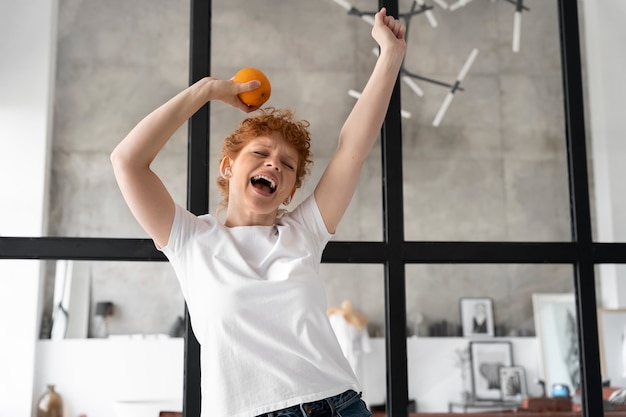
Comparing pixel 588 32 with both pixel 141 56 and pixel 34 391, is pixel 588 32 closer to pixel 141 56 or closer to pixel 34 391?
pixel 141 56

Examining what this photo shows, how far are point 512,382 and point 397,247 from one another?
12.1 feet

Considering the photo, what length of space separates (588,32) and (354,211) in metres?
1.30

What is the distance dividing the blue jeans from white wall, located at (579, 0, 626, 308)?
2.97ft

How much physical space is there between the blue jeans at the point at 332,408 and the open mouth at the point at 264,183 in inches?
15.0

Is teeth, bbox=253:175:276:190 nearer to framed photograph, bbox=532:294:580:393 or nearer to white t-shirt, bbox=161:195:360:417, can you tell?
white t-shirt, bbox=161:195:360:417

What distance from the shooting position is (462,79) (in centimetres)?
364

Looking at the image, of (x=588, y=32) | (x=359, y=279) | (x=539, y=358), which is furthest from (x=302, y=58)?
(x=539, y=358)

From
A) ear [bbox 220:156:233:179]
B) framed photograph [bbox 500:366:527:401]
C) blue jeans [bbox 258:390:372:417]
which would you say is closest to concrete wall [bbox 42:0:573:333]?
ear [bbox 220:156:233:179]

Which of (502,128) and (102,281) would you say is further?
(102,281)

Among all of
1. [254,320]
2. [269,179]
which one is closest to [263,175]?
[269,179]

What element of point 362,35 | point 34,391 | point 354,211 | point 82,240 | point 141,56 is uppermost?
point 362,35

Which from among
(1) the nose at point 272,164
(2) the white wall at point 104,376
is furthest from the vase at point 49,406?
(1) the nose at point 272,164

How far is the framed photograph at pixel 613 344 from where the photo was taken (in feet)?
6.31

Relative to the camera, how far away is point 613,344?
1971mm
